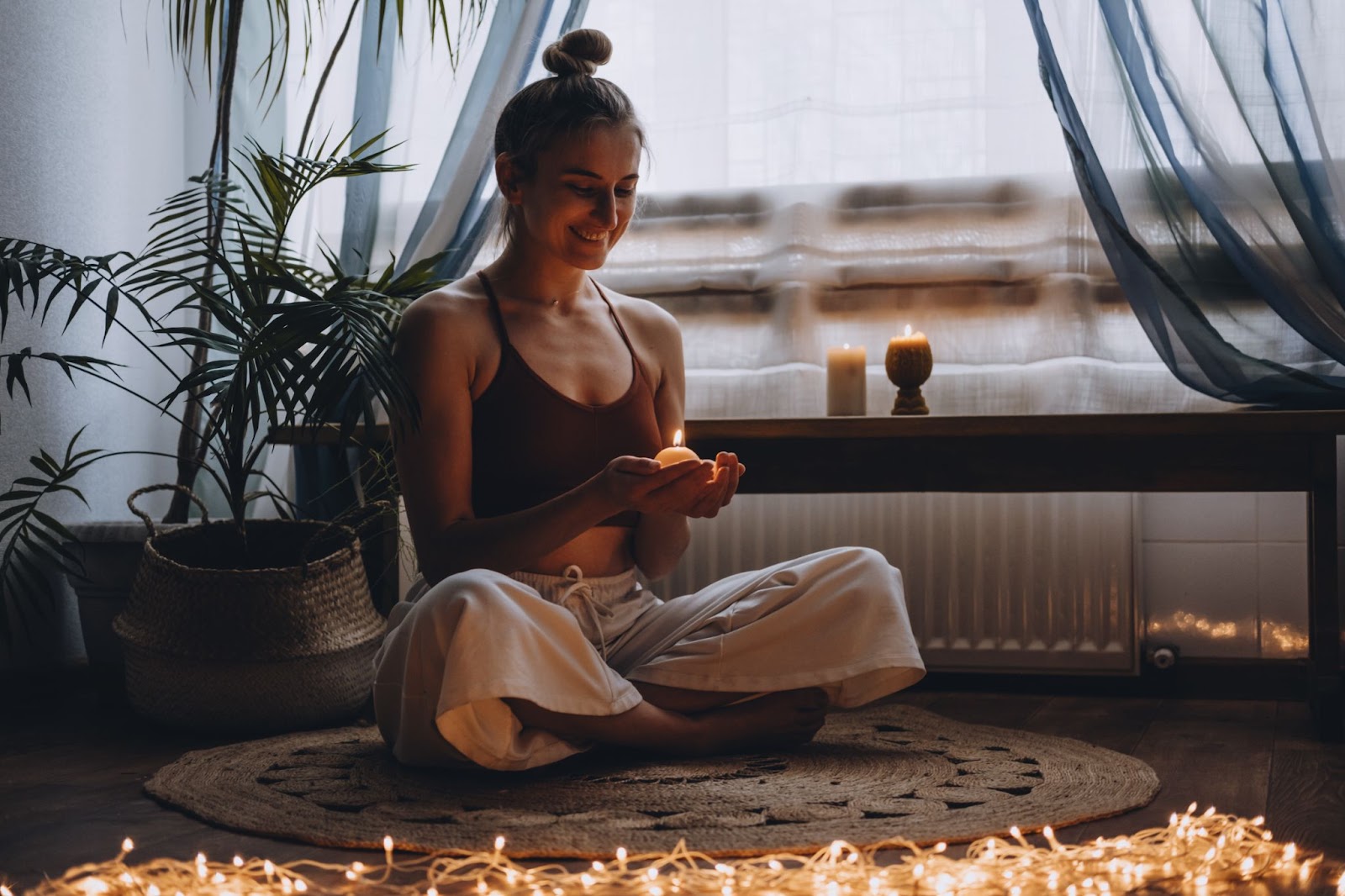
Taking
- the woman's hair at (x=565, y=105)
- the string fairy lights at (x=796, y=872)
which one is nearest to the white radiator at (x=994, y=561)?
the woman's hair at (x=565, y=105)

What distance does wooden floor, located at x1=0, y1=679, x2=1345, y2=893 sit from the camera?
134cm

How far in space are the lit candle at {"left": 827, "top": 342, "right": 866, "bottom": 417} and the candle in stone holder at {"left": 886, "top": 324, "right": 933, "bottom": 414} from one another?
0.06 m

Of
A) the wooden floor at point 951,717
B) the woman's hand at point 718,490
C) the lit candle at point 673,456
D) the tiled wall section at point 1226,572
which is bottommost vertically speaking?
the wooden floor at point 951,717

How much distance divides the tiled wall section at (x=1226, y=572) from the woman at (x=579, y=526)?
34.8 inches

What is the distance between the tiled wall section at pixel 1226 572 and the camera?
2324mm

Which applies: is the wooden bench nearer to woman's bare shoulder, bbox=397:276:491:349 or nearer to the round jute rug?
woman's bare shoulder, bbox=397:276:491:349

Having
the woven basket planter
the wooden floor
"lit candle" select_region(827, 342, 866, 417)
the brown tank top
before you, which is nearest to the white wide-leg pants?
the brown tank top

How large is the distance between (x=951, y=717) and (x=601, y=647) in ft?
2.31

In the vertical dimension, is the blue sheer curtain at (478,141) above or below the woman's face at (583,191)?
above

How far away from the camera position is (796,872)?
116cm

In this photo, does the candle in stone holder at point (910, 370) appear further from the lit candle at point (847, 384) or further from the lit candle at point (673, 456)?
the lit candle at point (673, 456)

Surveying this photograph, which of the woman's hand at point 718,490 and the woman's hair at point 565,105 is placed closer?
the woman's hand at point 718,490

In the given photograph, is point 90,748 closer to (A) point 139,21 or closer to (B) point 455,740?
(B) point 455,740

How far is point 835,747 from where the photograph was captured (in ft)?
5.90
